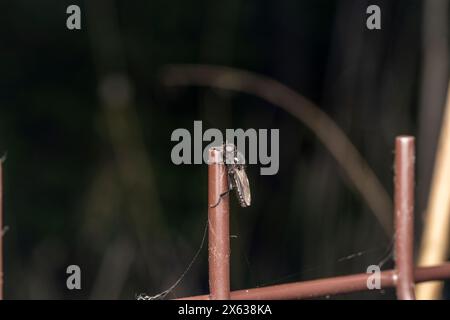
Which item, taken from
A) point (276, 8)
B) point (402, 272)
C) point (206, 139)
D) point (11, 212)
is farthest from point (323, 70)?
point (402, 272)

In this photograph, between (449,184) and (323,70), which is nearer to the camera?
(449,184)

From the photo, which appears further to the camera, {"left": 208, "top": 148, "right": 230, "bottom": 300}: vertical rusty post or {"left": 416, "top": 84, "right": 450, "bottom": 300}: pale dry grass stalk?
{"left": 416, "top": 84, "right": 450, "bottom": 300}: pale dry grass stalk

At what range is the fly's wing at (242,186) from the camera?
0.71 meters

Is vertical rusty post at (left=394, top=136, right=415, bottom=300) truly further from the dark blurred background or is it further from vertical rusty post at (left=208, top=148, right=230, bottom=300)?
the dark blurred background

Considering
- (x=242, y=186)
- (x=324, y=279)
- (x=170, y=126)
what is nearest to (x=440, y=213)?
(x=242, y=186)

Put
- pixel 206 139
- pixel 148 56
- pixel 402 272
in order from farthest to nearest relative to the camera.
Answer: pixel 148 56 < pixel 206 139 < pixel 402 272

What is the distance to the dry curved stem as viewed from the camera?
1497 mm

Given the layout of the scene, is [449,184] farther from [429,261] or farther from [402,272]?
[402,272]

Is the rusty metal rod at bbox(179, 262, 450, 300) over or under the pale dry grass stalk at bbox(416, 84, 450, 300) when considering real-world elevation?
under

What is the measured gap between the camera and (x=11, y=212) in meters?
1.79

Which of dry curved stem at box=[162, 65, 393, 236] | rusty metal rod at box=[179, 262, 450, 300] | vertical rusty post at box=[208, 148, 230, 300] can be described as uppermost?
dry curved stem at box=[162, 65, 393, 236]

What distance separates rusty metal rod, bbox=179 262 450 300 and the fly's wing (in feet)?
0.52

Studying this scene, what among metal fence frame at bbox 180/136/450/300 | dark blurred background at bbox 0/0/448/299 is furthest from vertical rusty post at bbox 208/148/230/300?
dark blurred background at bbox 0/0/448/299

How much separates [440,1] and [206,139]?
1.56ft
